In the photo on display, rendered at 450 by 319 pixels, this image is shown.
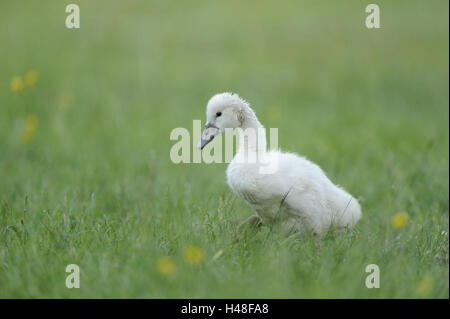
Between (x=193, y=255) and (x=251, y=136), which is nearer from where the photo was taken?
(x=193, y=255)

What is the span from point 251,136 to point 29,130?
4752 mm

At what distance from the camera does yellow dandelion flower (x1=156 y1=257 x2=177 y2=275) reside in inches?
138

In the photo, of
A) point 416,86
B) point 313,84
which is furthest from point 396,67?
point 313,84

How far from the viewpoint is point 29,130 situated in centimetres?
808

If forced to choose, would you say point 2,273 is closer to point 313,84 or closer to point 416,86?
point 313,84

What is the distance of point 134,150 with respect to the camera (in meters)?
7.97

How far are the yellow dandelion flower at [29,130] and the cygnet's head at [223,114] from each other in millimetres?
4481

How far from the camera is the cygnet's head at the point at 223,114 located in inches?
173

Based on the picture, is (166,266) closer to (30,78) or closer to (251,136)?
(251,136)

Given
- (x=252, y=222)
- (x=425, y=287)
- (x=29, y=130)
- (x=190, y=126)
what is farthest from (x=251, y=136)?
(x=29, y=130)

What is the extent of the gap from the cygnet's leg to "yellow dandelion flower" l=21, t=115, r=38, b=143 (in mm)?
4689

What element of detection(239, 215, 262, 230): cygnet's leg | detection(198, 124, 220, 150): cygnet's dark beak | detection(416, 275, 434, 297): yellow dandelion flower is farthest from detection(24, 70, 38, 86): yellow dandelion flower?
detection(416, 275, 434, 297): yellow dandelion flower

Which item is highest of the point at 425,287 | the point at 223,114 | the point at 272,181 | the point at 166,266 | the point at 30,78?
the point at 30,78

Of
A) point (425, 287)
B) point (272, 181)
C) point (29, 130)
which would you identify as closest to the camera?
point (425, 287)
